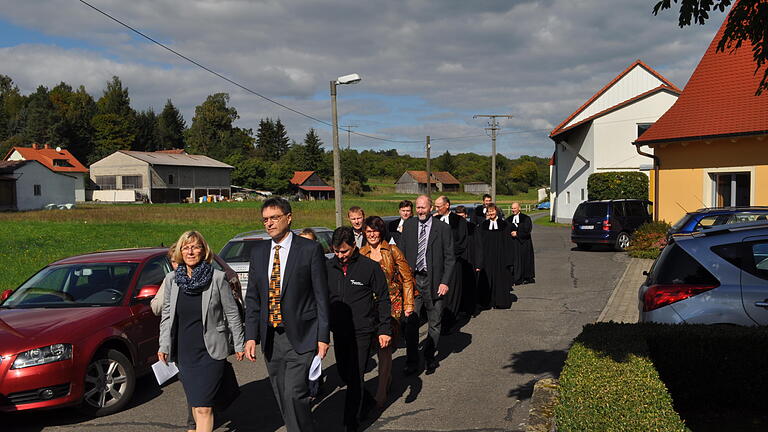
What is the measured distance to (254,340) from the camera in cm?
466

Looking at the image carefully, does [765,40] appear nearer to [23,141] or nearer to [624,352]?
[624,352]

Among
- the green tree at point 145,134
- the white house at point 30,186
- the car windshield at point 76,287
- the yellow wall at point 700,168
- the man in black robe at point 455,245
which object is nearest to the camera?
the car windshield at point 76,287

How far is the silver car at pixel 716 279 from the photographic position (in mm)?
5621

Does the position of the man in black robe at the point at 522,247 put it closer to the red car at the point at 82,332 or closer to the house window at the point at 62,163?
the red car at the point at 82,332

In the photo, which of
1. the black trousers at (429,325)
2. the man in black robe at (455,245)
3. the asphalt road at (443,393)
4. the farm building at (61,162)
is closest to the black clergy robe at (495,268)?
the asphalt road at (443,393)

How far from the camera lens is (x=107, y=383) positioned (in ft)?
20.1

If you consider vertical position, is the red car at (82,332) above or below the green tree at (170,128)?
below

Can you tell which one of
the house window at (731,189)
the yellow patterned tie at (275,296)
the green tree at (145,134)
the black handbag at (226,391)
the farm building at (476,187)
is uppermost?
the green tree at (145,134)

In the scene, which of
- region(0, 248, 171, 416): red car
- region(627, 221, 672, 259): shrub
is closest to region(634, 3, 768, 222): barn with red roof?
region(627, 221, 672, 259): shrub

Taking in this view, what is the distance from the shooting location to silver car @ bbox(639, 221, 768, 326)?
18.4 ft

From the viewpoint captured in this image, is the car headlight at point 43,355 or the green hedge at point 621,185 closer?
the car headlight at point 43,355

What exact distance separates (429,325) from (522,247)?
7.16 m

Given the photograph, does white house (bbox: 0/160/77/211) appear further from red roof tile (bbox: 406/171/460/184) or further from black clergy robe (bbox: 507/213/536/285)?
red roof tile (bbox: 406/171/460/184)

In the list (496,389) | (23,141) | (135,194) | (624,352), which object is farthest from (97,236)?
(23,141)
